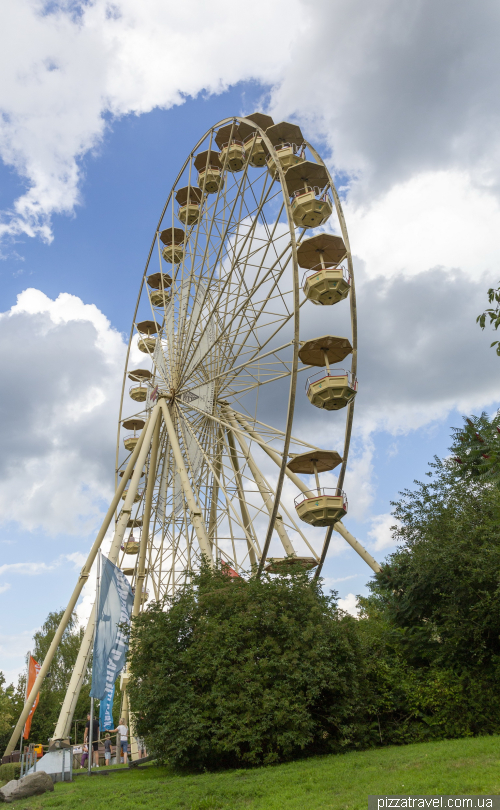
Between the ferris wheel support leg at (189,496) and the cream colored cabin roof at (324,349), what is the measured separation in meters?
4.94

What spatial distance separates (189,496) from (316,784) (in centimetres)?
1033

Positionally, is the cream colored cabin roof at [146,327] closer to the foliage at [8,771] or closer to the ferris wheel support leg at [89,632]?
the ferris wheel support leg at [89,632]

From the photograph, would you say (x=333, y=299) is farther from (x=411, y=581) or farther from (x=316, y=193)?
(x=411, y=581)

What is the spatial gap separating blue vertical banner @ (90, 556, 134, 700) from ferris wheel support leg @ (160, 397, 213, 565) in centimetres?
242

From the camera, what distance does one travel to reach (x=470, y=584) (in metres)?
13.2

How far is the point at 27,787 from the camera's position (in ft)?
36.9

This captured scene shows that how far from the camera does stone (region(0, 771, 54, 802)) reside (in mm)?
11016

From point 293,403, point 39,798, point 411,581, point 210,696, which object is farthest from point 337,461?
point 39,798

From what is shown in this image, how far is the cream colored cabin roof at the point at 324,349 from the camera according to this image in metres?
17.7

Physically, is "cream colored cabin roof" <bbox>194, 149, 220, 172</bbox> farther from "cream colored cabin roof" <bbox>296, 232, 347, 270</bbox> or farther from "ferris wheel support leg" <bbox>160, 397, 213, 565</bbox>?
"ferris wheel support leg" <bbox>160, 397, 213, 565</bbox>

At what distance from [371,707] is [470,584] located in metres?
3.22

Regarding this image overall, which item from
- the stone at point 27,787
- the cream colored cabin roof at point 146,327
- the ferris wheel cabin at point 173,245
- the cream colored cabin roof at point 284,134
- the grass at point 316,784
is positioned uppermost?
the ferris wheel cabin at point 173,245

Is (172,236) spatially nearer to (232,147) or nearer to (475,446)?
(232,147)

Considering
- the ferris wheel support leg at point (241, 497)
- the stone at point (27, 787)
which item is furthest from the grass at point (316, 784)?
the ferris wheel support leg at point (241, 497)
